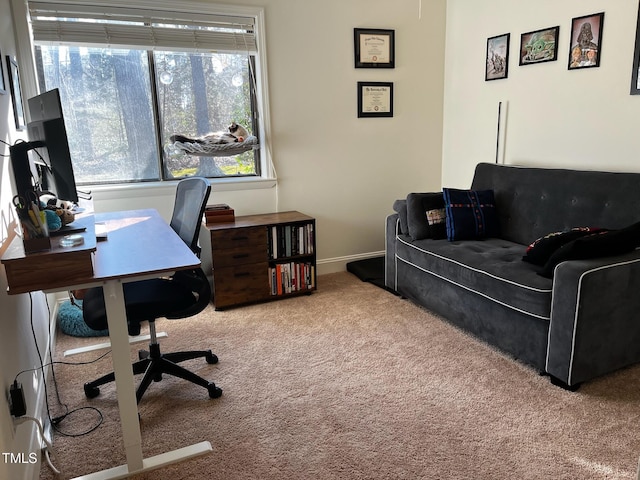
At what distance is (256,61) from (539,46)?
6.57 feet

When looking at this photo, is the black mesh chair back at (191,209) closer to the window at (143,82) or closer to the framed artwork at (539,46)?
the window at (143,82)

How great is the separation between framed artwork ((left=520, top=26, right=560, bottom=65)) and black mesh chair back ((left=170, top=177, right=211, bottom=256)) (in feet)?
8.07

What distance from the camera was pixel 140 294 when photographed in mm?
2152

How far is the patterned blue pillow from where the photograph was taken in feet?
10.1

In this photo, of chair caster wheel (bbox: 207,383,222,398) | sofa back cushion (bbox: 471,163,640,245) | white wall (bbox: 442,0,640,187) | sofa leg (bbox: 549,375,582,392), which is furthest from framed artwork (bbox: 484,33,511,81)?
chair caster wheel (bbox: 207,383,222,398)

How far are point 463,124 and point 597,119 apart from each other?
1.20 m

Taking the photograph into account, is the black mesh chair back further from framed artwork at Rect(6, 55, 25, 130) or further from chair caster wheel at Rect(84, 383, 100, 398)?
framed artwork at Rect(6, 55, 25, 130)

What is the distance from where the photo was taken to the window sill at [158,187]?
3248 mm

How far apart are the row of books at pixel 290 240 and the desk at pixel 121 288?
1.43 m

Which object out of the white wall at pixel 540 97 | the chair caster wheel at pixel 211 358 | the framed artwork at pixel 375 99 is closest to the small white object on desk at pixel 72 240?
the chair caster wheel at pixel 211 358

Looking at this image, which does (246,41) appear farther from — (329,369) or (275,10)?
(329,369)

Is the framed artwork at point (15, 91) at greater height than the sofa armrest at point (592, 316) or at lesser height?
greater

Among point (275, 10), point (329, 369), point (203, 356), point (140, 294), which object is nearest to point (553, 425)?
point (329, 369)

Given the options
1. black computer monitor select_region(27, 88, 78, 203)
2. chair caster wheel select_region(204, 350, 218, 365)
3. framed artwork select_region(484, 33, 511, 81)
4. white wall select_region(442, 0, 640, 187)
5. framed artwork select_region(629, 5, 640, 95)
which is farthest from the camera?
framed artwork select_region(484, 33, 511, 81)
